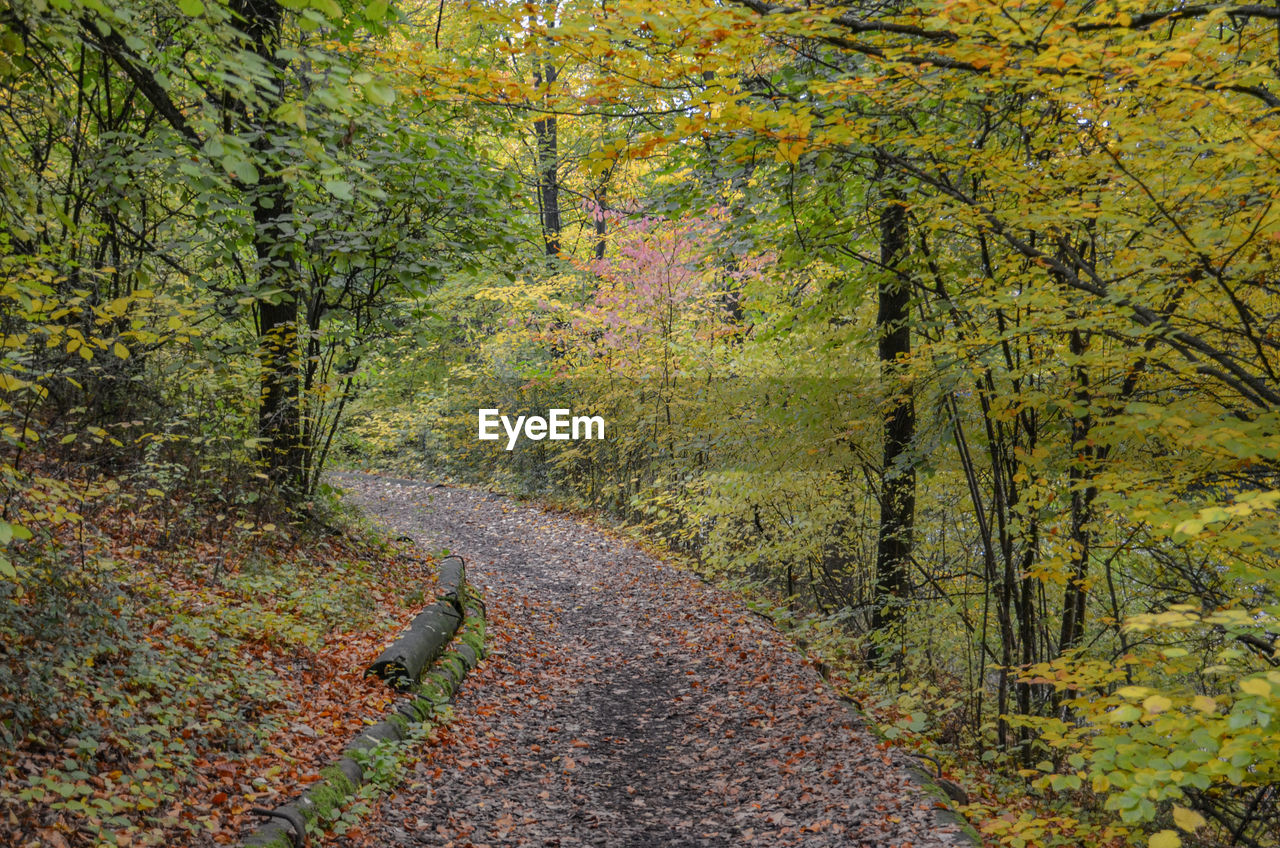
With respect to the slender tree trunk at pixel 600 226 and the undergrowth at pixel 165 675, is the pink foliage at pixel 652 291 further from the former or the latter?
the undergrowth at pixel 165 675

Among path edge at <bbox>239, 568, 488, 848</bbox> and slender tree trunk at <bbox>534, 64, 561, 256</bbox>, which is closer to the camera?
path edge at <bbox>239, 568, 488, 848</bbox>

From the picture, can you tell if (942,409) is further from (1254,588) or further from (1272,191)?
(1272,191)

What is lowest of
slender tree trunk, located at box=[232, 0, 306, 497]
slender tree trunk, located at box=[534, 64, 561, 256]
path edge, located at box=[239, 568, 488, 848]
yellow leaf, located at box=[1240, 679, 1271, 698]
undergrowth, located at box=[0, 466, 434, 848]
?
path edge, located at box=[239, 568, 488, 848]

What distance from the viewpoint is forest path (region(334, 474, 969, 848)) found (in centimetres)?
540

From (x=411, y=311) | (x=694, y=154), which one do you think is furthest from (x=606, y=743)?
(x=694, y=154)

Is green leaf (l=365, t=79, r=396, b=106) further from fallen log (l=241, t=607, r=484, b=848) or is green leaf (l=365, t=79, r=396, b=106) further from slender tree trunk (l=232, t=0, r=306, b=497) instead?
slender tree trunk (l=232, t=0, r=306, b=497)

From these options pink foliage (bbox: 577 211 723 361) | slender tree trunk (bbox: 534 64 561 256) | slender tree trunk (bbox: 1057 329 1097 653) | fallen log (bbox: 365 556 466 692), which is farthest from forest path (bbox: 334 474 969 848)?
slender tree trunk (bbox: 534 64 561 256)

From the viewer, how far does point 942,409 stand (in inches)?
286

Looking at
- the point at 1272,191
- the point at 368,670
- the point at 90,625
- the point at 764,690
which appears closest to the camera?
the point at 1272,191

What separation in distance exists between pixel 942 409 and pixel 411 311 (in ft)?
20.1

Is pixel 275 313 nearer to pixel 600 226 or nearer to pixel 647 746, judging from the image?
pixel 647 746

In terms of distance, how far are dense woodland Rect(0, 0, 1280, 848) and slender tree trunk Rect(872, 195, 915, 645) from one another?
0.18 feet

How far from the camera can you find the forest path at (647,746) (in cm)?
540

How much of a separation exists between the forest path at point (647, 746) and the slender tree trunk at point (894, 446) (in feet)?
4.26
